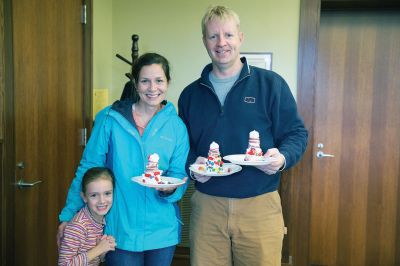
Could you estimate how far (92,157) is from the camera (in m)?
1.52

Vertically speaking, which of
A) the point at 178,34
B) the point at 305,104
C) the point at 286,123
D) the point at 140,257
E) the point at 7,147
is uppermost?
the point at 178,34

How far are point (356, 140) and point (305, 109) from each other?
60cm

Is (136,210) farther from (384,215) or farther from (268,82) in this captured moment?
(384,215)

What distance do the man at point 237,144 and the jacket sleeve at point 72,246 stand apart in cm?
49

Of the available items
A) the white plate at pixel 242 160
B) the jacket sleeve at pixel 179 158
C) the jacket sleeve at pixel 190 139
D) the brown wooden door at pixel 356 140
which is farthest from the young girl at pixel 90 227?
the brown wooden door at pixel 356 140

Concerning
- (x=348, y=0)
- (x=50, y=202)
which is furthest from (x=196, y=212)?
(x=348, y=0)

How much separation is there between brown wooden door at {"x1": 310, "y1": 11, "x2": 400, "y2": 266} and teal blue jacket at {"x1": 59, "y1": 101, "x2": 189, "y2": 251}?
181 cm

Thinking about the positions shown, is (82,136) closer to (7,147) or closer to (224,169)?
(7,147)

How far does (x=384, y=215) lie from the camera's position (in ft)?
10.2

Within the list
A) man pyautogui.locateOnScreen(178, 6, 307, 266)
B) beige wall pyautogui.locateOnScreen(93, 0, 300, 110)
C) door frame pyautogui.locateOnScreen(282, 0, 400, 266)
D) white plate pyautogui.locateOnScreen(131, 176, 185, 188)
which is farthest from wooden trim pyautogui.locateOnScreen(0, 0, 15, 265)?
door frame pyautogui.locateOnScreen(282, 0, 400, 266)

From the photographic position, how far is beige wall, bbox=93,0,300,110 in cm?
281

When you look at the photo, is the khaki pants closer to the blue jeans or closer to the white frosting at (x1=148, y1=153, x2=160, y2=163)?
the blue jeans

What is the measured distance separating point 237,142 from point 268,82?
0.30 m

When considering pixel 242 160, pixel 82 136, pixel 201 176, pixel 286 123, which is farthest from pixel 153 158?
pixel 82 136
